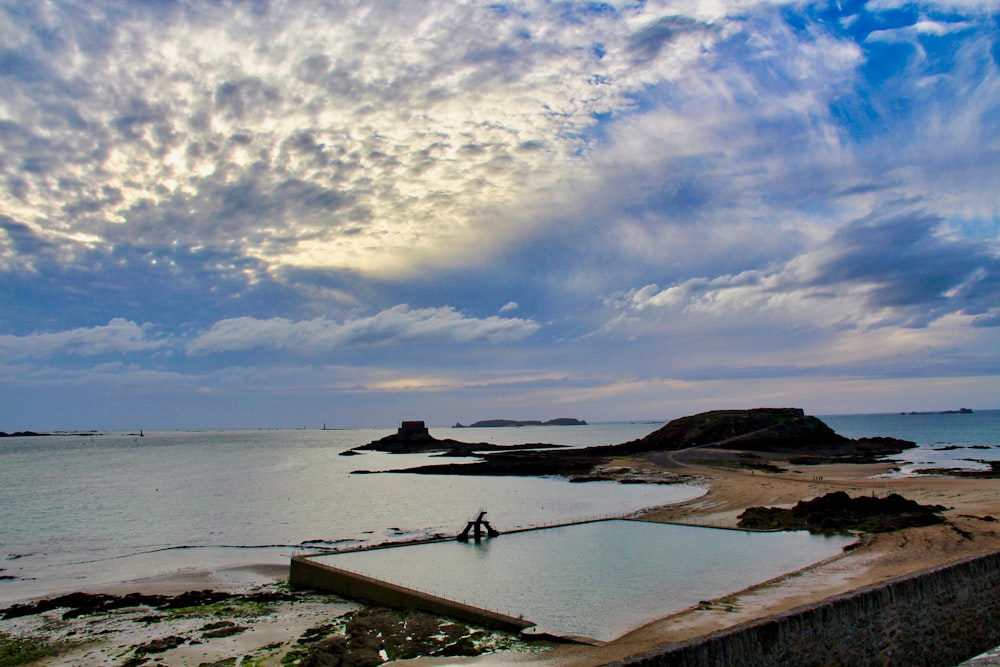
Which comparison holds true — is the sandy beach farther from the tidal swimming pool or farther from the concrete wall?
the tidal swimming pool

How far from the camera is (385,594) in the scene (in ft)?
71.7

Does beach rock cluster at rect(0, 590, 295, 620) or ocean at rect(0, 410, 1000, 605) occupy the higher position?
beach rock cluster at rect(0, 590, 295, 620)

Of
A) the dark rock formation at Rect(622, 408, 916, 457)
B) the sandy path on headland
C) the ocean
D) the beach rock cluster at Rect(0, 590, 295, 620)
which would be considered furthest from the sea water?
the dark rock formation at Rect(622, 408, 916, 457)

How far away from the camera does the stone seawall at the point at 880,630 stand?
10055 millimetres

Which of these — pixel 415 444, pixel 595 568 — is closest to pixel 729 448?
pixel 595 568

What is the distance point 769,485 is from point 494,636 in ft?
148

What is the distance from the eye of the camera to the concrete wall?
737 inches

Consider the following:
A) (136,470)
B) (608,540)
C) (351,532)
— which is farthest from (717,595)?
(136,470)

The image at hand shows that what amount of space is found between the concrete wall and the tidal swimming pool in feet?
4.88

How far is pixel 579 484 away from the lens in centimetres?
7356

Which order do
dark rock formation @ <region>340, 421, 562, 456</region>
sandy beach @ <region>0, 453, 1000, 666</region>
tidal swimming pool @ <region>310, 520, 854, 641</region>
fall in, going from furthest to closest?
1. dark rock formation @ <region>340, 421, 562, 456</region>
2. tidal swimming pool @ <region>310, 520, 854, 641</region>
3. sandy beach @ <region>0, 453, 1000, 666</region>

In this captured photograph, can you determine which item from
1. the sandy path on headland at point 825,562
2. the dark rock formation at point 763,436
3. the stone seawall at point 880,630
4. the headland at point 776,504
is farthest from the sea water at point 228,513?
the dark rock formation at point 763,436

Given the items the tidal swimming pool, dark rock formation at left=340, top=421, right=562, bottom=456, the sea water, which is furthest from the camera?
dark rock formation at left=340, top=421, right=562, bottom=456

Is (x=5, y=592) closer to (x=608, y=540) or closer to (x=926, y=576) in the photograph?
(x=608, y=540)
